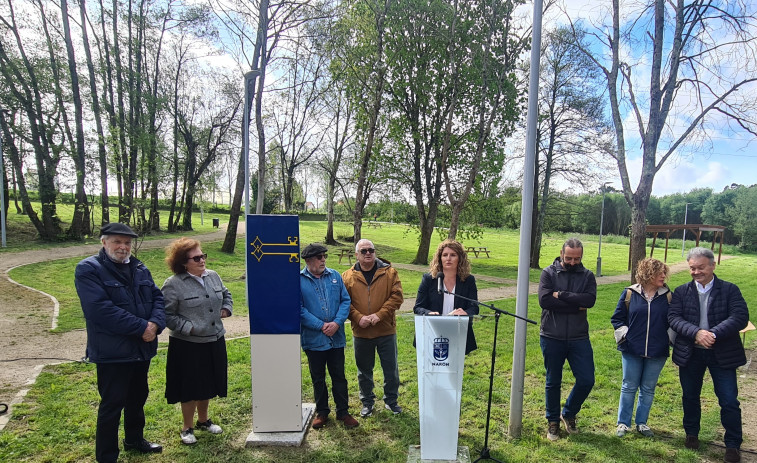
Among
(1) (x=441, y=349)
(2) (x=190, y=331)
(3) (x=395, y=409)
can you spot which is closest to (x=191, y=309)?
(2) (x=190, y=331)

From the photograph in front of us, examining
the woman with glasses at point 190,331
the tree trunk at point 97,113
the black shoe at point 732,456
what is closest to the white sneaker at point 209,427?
the woman with glasses at point 190,331

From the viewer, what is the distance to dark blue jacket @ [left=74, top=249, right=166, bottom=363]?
2998 mm

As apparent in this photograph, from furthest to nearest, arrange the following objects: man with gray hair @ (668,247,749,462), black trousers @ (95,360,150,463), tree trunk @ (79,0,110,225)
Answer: tree trunk @ (79,0,110,225)
man with gray hair @ (668,247,749,462)
black trousers @ (95,360,150,463)

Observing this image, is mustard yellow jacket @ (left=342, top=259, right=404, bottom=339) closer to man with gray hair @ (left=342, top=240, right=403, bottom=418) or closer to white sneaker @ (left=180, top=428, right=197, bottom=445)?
man with gray hair @ (left=342, top=240, right=403, bottom=418)

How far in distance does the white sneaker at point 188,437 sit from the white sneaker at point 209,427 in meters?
0.18

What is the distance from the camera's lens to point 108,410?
3.13 meters

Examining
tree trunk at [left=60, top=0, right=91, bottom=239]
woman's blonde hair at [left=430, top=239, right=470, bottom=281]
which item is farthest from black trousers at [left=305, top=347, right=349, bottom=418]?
tree trunk at [left=60, top=0, right=91, bottom=239]

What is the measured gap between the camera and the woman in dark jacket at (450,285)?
12.1ft

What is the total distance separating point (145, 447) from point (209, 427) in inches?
21.0

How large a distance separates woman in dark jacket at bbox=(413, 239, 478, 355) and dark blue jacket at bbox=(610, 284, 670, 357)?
4.66 feet

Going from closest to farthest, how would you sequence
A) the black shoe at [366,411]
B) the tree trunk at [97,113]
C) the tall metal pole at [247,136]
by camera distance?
the black shoe at [366,411], the tall metal pole at [247,136], the tree trunk at [97,113]

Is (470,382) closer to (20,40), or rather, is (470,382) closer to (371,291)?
(371,291)

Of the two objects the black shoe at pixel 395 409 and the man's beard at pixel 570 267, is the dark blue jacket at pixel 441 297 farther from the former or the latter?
the black shoe at pixel 395 409

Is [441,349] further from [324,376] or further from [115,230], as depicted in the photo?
[115,230]
